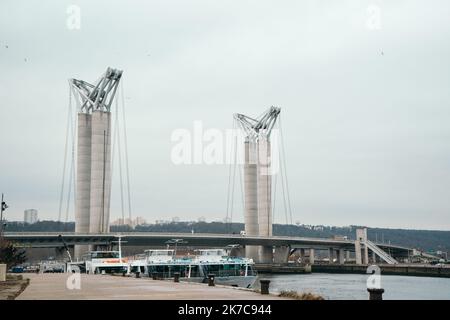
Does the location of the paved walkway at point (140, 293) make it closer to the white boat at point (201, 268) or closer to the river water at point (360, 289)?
the river water at point (360, 289)

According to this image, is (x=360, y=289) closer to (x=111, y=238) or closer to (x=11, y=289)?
(x=11, y=289)

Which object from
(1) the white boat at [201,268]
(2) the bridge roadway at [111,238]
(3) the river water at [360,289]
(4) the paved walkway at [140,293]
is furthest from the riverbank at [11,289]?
(2) the bridge roadway at [111,238]

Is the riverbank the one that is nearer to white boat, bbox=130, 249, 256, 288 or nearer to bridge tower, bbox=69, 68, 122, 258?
white boat, bbox=130, 249, 256, 288

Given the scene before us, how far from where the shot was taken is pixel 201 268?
8444cm

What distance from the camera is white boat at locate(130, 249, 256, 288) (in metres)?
81.3

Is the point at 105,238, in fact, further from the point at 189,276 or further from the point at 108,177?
the point at 189,276

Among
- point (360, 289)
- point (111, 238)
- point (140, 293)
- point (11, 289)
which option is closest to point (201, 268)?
point (360, 289)

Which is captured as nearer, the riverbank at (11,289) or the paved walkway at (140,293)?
the paved walkway at (140,293)

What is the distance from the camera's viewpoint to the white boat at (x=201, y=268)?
81.3 meters

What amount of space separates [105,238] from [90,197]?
44.0 feet

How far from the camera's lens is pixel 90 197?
162 meters

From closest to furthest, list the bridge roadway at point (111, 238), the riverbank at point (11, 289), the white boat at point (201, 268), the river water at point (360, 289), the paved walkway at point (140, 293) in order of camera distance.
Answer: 1. the paved walkway at point (140, 293)
2. the riverbank at point (11, 289)
3. the river water at point (360, 289)
4. the white boat at point (201, 268)
5. the bridge roadway at point (111, 238)
